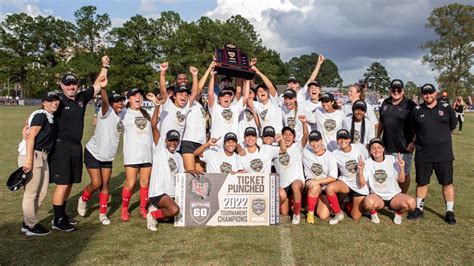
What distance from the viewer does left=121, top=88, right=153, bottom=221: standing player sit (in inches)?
244

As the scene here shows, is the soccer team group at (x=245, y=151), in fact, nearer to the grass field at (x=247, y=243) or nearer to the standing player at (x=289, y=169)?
the standing player at (x=289, y=169)

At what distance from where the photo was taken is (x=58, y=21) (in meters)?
74.0

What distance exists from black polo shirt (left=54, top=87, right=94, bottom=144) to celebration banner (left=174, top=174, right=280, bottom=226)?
1663mm

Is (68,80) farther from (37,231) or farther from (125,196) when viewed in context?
(37,231)

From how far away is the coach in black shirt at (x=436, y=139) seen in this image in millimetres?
6301

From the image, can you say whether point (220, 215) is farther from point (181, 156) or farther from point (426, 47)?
point (426, 47)

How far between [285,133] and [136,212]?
281 centimetres

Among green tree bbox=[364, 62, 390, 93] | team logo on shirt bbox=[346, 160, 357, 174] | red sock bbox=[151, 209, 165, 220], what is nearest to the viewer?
red sock bbox=[151, 209, 165, 220]

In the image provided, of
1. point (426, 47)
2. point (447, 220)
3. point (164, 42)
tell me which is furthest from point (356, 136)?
point (164, 42)

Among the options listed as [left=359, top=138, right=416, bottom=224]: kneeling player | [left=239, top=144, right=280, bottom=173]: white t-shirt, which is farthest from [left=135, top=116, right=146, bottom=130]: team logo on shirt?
[left=359, top=138, right=416, bottom=224]: kneeling player

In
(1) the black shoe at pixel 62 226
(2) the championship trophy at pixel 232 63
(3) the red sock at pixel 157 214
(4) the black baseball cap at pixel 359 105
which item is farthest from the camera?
(2) the championship trophy at pixel 232 63

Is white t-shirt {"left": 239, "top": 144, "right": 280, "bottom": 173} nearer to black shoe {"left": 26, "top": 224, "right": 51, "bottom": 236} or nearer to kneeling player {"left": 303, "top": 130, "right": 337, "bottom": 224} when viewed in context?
kneeling player {"left": 303, "top": 130, "right": 337, "bottom": 224}

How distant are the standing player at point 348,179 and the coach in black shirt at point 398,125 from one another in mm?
550

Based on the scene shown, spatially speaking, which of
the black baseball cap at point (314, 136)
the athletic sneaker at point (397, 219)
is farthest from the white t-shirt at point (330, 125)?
the athletic sneaker at point (397, 219)
